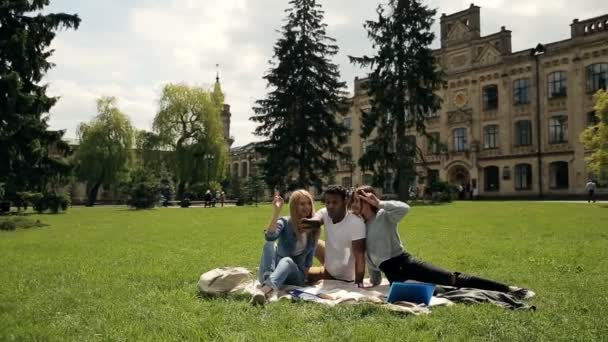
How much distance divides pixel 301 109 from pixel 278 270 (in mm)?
28400

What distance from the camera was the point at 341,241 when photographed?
709 cm

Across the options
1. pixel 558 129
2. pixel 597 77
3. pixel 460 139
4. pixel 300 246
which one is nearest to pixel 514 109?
pixel 558 129

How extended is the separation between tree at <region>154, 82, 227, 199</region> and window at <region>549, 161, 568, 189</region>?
29.0 meters

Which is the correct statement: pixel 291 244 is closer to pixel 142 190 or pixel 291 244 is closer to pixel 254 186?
pixel 142 190

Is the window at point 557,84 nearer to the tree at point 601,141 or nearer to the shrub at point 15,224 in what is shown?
the tree at point 601,141

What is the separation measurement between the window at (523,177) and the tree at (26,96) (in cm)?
3519

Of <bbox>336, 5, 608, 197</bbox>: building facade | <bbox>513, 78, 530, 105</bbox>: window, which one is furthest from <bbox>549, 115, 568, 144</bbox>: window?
<bbox>513, 78, 530, 105</bbox>: window

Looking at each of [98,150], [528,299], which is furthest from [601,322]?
[98,150]

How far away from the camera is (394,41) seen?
34438 millimetres

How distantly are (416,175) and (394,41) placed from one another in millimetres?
8846

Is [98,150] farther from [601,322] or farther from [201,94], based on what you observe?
[601,322]

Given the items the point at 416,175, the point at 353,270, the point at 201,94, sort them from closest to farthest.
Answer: the point at 353,270, the point at 416,175, the point at 201,94

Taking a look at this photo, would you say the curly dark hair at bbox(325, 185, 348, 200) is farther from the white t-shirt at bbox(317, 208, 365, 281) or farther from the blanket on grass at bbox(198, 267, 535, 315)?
the blanket on grass at bbox(198, 267, 535, 315)

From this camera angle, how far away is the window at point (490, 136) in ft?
152
